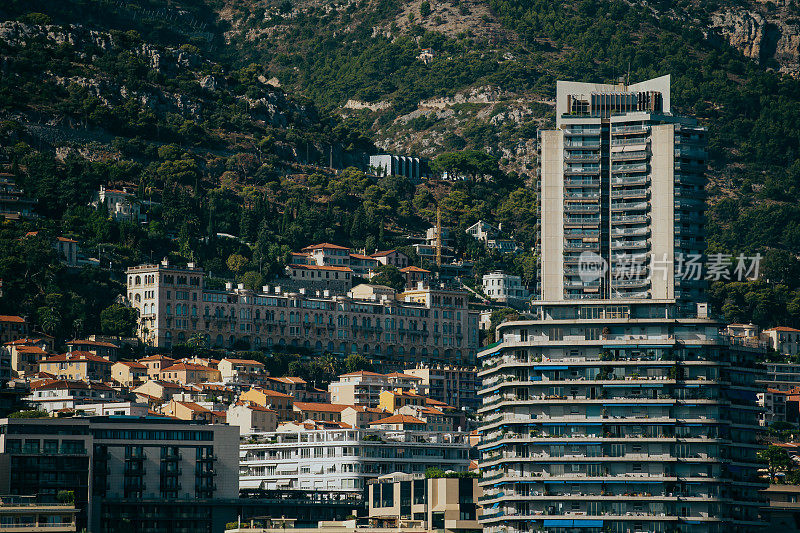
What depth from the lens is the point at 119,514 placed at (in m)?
181

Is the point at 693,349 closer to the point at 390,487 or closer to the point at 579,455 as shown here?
the point at 579,455

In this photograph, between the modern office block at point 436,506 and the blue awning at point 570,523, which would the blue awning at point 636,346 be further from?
the modern office block at point 436,506

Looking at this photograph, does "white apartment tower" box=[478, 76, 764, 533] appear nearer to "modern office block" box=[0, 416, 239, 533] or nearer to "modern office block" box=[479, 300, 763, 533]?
"modern office block" box=[479, 300, 763, 533]

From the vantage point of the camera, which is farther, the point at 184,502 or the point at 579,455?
the point at 184,502

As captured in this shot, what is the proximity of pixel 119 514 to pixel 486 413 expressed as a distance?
134 feet

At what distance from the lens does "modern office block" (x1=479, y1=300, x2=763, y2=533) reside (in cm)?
15038

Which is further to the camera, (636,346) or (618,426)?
(636,346)

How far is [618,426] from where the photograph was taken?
153m

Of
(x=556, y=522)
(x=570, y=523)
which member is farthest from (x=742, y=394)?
(x=556, y=522)

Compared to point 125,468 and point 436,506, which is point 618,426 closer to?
point 436,506

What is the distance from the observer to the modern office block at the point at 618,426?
15038cm

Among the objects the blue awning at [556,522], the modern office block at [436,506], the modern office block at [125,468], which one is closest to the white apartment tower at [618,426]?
the blue awning at [556,522]

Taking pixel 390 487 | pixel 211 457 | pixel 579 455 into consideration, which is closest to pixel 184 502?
pixel 211 457

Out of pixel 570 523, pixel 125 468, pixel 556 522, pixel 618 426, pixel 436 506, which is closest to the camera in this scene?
pixel 570 523
